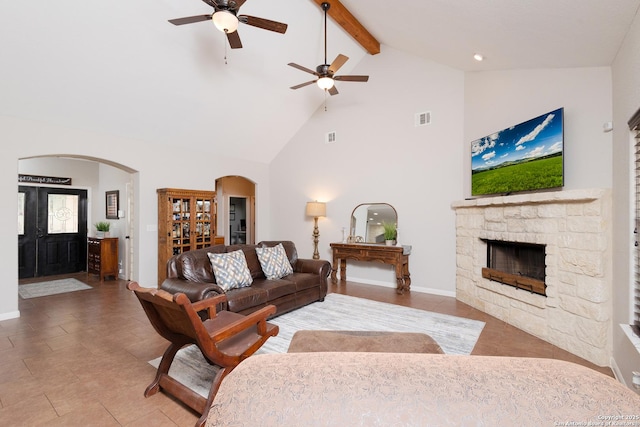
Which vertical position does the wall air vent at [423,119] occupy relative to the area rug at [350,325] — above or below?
above

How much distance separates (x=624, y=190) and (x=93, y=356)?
475 cm

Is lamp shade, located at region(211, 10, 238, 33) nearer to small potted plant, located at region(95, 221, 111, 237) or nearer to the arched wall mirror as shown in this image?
the arched wall mirror

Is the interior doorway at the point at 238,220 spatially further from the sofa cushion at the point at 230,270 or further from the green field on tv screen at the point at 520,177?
the green field on tv screen at the point at 520,177

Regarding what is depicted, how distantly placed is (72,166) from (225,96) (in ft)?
15.7

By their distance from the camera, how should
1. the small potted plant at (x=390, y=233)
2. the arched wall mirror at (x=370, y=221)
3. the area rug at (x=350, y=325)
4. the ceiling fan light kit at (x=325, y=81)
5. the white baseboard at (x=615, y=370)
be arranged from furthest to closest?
1. the arched wall mirror at (x=370, y=221)
2. the small potted plant at (x=390, y=233)
3. the ceiling fan light kit at (x=325, y=81)
4. the area rug at (x=350, y=325)
5. the white baseboard at (x=615, y=370)

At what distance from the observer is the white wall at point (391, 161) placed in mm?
4914

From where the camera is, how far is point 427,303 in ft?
14.7

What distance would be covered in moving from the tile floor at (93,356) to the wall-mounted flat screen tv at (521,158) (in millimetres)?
1704

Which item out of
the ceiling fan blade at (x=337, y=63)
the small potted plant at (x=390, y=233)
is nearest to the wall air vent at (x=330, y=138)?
the small potted plant at (x=390, y=233)

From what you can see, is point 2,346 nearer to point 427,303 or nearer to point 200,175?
point 200,175

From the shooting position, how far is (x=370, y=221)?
18.8ft

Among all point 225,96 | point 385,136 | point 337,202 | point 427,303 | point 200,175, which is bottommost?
point 427,303

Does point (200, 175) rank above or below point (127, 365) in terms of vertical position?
above

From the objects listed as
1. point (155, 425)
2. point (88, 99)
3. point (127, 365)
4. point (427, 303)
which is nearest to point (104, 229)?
point (88, 99)
